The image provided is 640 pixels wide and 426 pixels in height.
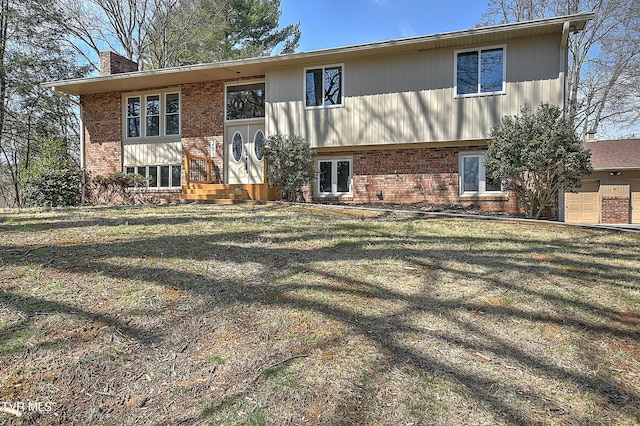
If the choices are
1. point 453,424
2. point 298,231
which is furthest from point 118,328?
point 298,231

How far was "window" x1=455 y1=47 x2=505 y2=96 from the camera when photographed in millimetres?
10023

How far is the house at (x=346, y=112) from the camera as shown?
991cm

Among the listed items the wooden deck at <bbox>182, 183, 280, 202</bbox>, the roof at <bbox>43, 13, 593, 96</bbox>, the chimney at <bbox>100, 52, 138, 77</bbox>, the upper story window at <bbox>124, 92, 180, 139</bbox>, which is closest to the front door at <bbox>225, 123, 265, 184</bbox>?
the wooden deck at <bbox>182, 183, 280, 202</bbox>

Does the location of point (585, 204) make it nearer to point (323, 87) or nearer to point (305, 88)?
point (323, 87)

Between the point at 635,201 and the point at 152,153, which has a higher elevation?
the point at 152,153

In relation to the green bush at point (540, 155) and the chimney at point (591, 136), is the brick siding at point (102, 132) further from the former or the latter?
the chimney at point (591, 136)

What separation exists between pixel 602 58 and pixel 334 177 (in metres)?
16.5

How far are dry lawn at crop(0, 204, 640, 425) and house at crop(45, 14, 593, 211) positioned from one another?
20.3 ft

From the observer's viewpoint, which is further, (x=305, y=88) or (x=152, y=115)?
(x=152, y=115)

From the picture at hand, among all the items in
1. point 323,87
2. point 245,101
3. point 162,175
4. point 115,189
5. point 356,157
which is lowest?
point 115,189

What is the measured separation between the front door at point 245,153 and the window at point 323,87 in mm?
2010

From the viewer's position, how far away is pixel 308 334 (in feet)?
8.90

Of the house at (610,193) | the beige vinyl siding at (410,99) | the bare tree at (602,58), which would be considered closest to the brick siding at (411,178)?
the beige vinyl siding at (410,99)

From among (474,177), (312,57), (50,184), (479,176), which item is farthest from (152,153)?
(479,176)
